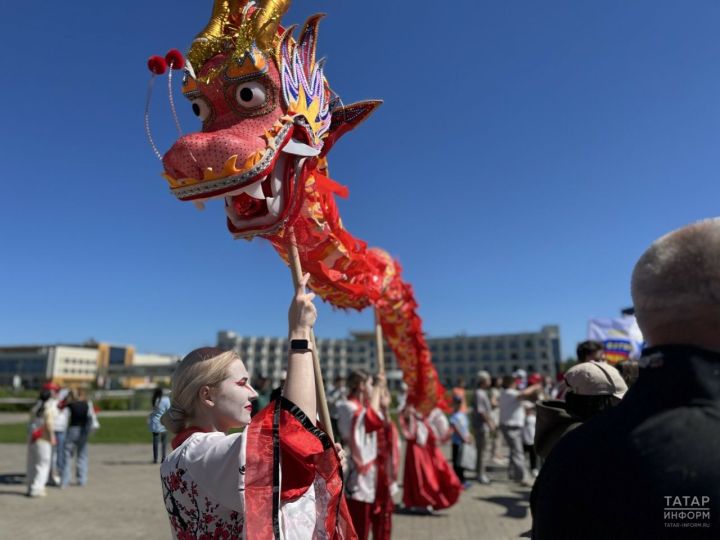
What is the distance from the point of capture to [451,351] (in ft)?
319

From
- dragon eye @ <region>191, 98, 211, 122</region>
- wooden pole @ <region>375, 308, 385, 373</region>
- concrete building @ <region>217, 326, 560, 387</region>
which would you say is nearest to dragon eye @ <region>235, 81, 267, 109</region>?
dragon eye @ <region>191, 98, 211, 122</region>

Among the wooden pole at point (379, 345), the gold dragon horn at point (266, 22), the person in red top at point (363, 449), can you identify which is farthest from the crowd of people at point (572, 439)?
the person in red top at point (363, 449)

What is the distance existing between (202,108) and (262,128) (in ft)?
1.19

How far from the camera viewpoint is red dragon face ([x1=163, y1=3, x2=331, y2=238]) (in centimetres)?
237

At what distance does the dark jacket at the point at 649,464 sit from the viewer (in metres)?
0.89

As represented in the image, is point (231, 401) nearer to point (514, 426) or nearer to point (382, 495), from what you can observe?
point (382, 495)

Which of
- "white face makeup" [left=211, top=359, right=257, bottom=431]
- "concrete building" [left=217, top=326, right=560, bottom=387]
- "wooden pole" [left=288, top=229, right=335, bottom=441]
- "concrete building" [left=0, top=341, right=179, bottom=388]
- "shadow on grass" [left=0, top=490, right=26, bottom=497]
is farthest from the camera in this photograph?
"concrete building" [left=217, top=326, right=560, bottom=387]

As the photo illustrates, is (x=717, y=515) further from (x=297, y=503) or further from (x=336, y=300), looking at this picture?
(x=336, y=300)

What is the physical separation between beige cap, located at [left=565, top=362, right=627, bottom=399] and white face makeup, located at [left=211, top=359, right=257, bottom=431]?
Answer: 136cm

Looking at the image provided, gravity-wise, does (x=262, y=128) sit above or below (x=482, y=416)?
above

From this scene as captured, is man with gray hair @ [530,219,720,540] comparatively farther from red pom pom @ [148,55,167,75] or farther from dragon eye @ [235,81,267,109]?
red pom pom @ [148,55,167,75]

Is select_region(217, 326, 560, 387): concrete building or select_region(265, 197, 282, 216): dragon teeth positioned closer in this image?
select_region(265, 197, 282, 216): dragon teeth

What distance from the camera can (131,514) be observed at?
7.02 meters

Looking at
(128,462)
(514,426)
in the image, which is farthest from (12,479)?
(514,426)
